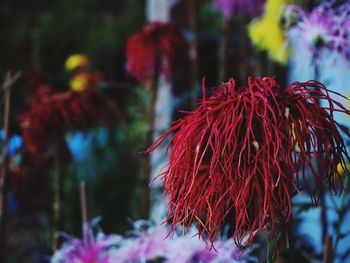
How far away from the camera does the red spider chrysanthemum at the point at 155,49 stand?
1.52 meters

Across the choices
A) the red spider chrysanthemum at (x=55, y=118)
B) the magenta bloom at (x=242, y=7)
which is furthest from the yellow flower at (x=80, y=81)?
the magenta bloom at (x=242, y=7)

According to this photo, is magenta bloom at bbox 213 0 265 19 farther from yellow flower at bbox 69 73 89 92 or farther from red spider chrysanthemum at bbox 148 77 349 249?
red spider chrysanthemum at bbox 148 77 349 249

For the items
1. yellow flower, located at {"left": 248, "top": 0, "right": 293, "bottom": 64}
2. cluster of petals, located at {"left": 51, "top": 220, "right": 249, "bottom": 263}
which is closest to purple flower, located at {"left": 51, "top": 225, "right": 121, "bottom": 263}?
cluster of petals, located at {"left": 51, "top": 220, "right": 249, "bottom": 263}

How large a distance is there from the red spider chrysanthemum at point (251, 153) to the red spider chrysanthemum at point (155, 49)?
0.99 m

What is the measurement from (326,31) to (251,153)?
0.50 m

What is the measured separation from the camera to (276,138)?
0.51 metres

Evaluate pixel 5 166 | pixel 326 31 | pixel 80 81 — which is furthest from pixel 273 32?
pixel 80 81

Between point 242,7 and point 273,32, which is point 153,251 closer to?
point 273,32

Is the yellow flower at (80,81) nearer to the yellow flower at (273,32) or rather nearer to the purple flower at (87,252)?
the yellow flower at (273,32)

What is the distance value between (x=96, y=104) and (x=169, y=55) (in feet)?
0.93

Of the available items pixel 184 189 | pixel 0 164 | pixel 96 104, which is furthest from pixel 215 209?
pixel 96 104

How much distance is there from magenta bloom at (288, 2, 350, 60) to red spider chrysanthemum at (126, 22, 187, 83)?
61cm

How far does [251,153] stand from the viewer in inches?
20.6

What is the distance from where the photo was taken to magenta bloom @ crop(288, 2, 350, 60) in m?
0.91
